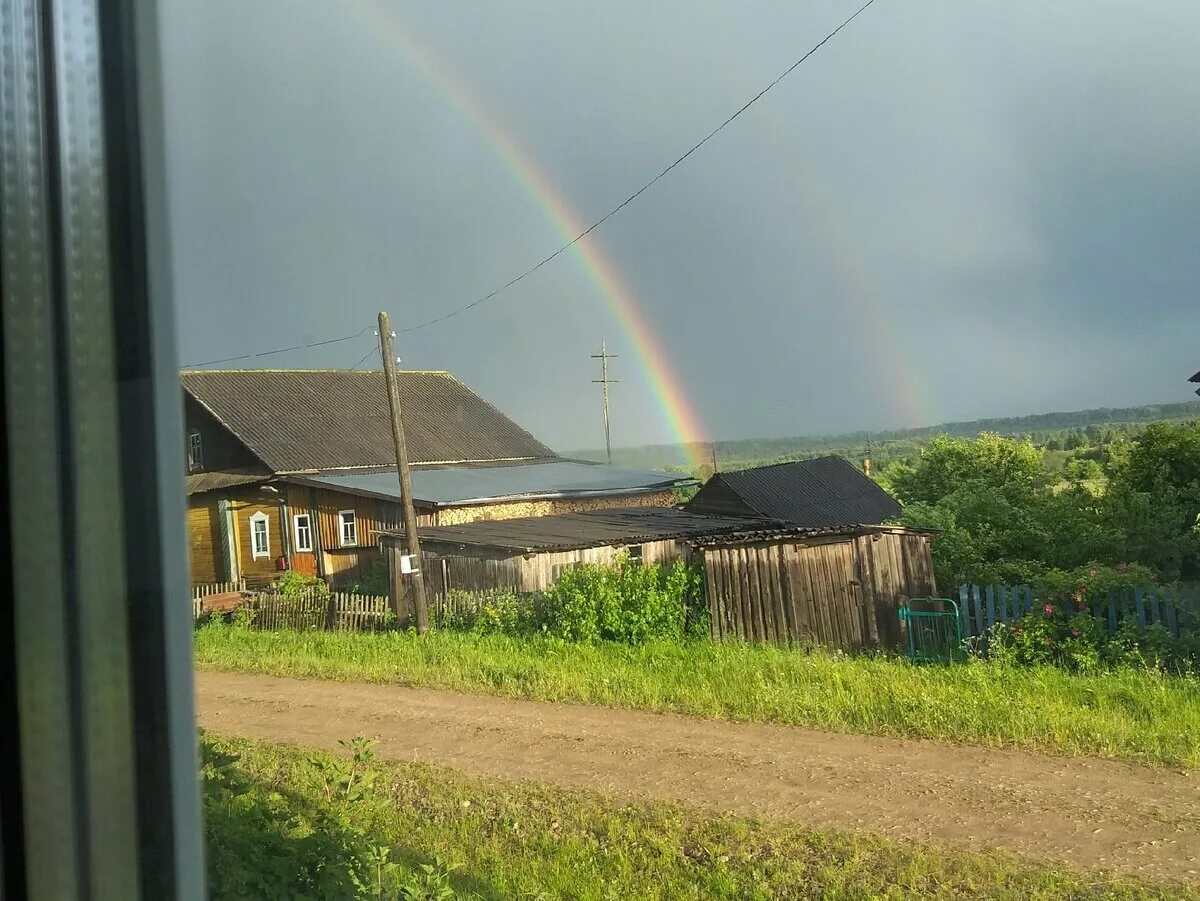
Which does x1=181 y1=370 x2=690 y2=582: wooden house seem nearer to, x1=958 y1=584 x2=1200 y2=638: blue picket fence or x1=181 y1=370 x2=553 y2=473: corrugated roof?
x1=181 y1=370 x2=553 y2=473: corrugated roof

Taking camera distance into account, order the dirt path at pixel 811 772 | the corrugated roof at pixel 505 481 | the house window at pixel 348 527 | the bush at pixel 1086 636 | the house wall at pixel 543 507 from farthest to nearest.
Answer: the house window at pixel 348 527 → the corrugated roof at pixel 505 481 → the house wall at pixel 543 507 → the bush at pixel 1086 636 → the dirt path at pixel 811 772

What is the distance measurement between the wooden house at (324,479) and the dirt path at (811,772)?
13.5 meters

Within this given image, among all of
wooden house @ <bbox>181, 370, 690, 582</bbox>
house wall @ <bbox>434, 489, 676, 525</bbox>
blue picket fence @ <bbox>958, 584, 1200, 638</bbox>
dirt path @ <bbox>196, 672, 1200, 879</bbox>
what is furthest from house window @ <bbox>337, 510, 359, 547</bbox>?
blue picket fence @ <bbox>958, 584, 1200, 638</bbox>

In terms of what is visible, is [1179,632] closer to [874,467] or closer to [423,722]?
[423,722]

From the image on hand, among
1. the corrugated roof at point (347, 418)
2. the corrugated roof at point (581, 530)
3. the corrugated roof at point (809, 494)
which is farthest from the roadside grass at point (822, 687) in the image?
the corrugated roof at point (347, 418)

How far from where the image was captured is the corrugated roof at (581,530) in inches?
658

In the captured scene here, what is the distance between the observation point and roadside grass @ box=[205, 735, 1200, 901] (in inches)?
163

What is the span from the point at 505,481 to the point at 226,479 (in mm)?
6812

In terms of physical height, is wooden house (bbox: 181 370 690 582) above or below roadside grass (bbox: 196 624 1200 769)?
above

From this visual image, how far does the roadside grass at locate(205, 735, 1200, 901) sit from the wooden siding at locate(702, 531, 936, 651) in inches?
253

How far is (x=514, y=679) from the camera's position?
10.7m

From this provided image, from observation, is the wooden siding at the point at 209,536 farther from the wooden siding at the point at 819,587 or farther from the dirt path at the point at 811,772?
the wooden siding at the point at 819,587

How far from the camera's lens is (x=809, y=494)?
2431 centimetres

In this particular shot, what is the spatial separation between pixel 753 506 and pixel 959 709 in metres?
14.6
